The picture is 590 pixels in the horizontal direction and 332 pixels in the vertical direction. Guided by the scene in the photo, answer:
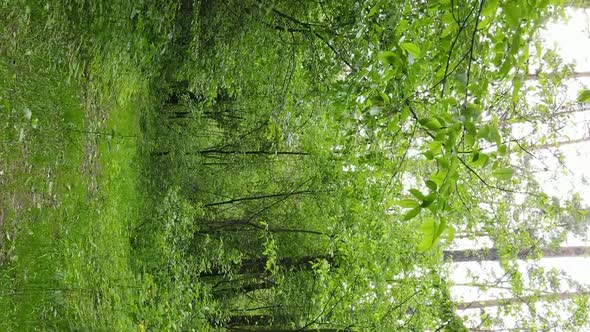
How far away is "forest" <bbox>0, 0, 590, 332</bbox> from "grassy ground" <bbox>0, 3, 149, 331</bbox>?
0.03m

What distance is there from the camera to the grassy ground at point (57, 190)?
5402 mm

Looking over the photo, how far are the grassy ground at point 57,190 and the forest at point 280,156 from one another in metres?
0.03

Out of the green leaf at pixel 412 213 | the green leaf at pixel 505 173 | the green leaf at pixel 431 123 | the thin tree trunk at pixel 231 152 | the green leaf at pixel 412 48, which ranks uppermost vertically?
the thin tree trunk at pixel 231 152

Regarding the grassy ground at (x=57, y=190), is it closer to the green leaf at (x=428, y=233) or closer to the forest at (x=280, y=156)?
the forest at (x=280, y=156)

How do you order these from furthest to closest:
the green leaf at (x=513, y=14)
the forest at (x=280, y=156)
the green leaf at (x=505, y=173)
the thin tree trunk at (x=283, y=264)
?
the thin tree trunk at (x=283, y=264), the forest at (x=280, y=156), the green leaf at (x=505, y=173), the green leaf at (x=513, y=14)

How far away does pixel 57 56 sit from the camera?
6.19m

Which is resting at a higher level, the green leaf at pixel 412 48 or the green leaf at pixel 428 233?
the green leaf at pixel 412 48

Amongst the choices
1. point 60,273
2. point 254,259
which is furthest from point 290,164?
point 60,273

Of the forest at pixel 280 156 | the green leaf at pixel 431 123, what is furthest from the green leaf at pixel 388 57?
the green leaf at pixel 431 123

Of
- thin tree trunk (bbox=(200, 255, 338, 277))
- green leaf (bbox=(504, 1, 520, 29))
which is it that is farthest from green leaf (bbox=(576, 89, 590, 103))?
thin tree trunk (bbox=(200, 255, 338, 277))

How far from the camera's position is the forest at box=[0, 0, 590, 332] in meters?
3.24

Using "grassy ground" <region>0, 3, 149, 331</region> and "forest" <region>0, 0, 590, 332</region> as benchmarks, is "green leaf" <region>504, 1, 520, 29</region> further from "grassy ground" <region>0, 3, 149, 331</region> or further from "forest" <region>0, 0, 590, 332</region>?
"grassy ground" <region>0, 3, 149, 331</region>

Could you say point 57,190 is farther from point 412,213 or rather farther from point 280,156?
point 280,156

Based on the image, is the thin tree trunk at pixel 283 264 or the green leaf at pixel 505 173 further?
the thin tree trunk at pixel 283 264
